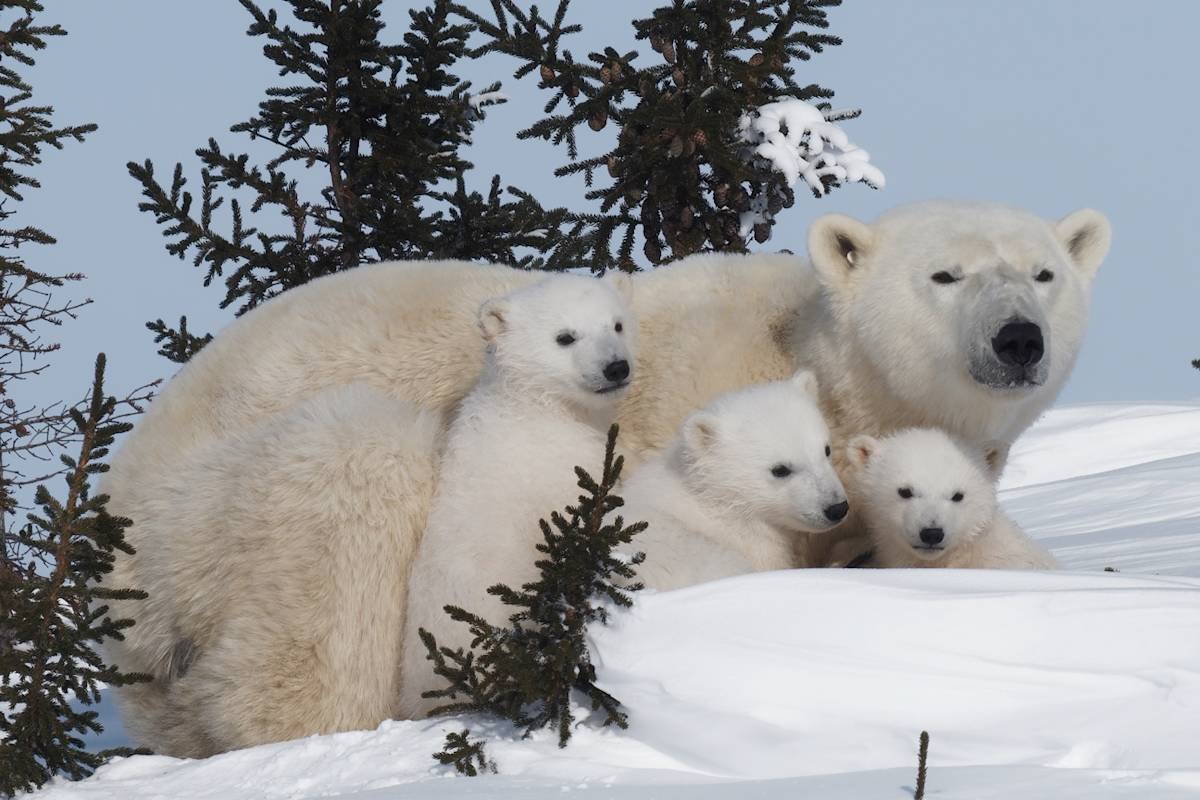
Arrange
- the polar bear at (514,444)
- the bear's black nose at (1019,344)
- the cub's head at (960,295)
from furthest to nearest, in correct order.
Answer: the cub's head at (960,295) → the bear's black nose at (1019,344) → the polar bear at (514,444)

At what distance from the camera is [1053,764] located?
3.78 m

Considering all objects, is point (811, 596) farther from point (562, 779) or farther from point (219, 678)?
point (219, 678)

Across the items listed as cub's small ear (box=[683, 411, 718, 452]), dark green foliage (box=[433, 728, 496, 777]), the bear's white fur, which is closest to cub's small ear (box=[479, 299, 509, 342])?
the bear's white fur

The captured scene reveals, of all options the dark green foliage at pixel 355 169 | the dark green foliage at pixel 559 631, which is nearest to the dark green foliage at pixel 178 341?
the dark green foliage at pixel 355 169

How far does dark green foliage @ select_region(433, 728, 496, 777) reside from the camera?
161 inches

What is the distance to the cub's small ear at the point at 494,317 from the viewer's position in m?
5.29

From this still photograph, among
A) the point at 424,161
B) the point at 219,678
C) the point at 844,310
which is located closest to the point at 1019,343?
the point at 844,310

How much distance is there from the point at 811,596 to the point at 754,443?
967 millimetres

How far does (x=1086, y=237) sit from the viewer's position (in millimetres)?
5680

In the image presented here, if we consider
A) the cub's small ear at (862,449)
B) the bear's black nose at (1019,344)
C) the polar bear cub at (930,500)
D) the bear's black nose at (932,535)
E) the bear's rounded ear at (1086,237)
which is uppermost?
the bear's rounded ear at (1086,237)

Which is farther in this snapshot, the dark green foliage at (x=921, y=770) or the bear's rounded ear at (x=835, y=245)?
the bear's rounded ear at (x=835, y=245)

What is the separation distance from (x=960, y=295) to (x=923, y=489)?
2.27ft

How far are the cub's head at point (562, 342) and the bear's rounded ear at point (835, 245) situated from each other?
750 millimetres

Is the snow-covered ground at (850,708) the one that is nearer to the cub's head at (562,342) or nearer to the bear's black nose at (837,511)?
the bear's black nose at (837,511)
